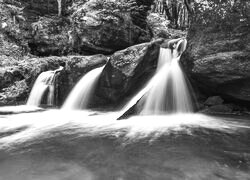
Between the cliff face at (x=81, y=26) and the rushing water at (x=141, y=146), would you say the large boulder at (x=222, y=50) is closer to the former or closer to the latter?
the rushing water at (x=141, y=146)

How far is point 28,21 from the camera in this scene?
19.2 meters

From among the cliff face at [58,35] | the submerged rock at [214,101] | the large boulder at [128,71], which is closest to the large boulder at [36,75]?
the cliff face at [58,35]

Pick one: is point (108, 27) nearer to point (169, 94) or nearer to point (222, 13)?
point (169, 94)

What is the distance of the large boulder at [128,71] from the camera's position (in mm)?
8156

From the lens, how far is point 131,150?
3.83 metres

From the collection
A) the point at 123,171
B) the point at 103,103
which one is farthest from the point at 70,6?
the point at 123,171

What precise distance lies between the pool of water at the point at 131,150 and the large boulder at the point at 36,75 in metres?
4.37

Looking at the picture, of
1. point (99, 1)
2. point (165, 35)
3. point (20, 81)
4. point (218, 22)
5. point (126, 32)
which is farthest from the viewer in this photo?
point (165, 35)

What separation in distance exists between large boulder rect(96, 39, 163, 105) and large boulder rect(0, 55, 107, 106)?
186cm

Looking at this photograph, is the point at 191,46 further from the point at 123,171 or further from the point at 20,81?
the point at 20,81

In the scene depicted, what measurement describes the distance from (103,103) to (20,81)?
20.0ft

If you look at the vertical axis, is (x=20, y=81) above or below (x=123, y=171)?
above

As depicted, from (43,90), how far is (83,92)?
8.72 ft

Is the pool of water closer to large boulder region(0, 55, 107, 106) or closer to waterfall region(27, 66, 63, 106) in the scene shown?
large boulder region(0, 55, 107, 106)
